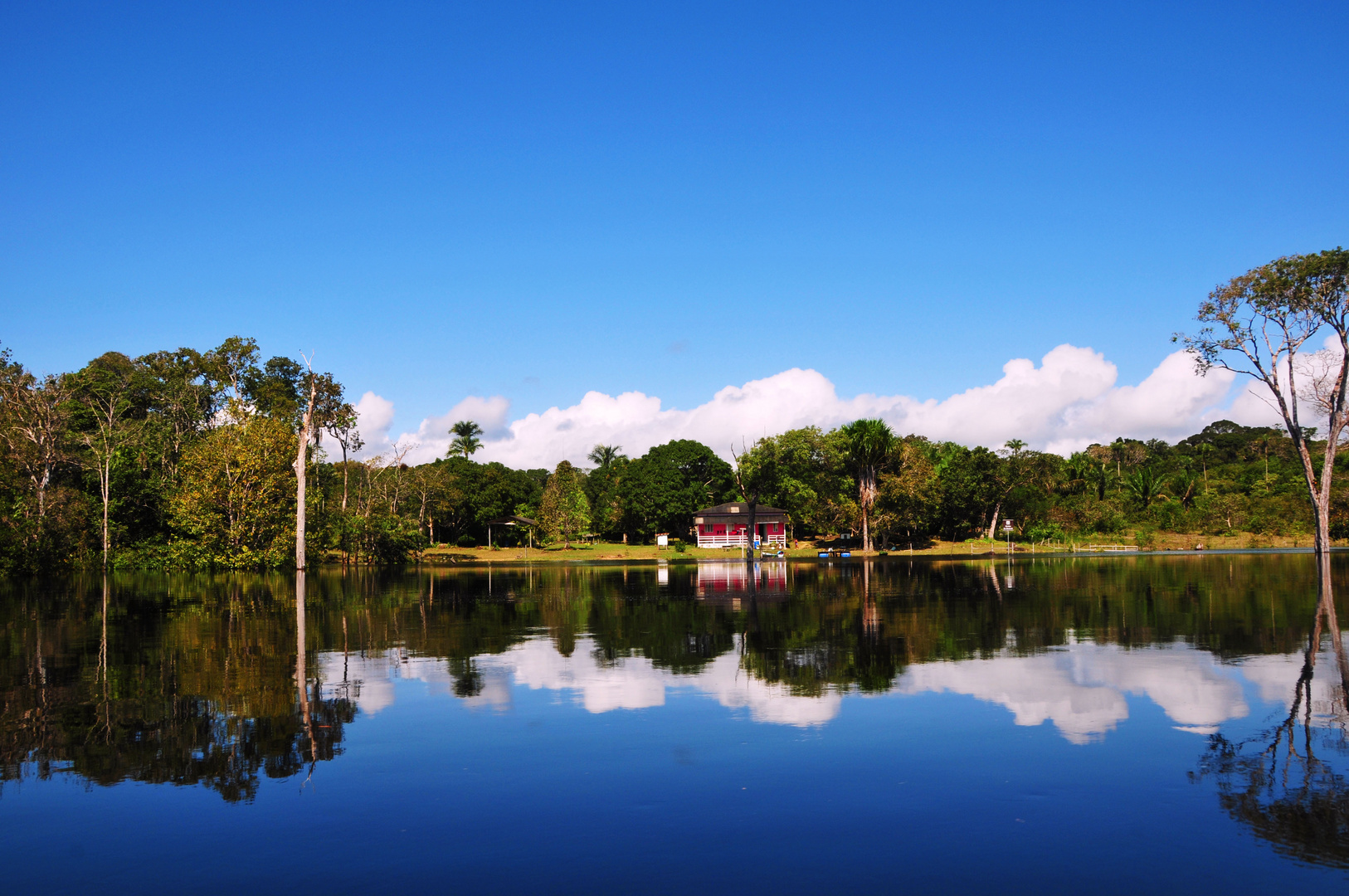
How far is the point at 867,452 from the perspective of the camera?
74812mm

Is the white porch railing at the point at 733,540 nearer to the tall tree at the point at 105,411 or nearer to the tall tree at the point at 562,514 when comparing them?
the tall tree at the point at 562,514

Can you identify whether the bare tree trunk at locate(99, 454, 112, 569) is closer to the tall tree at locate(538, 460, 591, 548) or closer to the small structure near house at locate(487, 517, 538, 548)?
the tall tree at locate(538, 460, 591, 548)

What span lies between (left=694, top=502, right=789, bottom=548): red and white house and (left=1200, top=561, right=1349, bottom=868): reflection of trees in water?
2802 inches

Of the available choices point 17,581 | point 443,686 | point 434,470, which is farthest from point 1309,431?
point 17,581

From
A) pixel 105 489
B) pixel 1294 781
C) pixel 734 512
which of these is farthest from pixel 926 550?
pixel 1294 781

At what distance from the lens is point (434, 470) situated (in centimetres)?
7938

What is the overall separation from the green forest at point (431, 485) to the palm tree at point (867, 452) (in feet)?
0.52

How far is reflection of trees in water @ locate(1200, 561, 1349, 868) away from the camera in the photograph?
621 centimetres

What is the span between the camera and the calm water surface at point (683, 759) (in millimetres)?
5953

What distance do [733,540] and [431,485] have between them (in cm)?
2806

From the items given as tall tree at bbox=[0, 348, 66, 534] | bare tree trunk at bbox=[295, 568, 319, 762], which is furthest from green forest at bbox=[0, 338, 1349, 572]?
bare tree trunk at bbox=[295, 568, 319, 762]

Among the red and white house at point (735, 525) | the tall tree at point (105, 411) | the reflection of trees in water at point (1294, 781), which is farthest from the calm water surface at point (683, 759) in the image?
the red and white house at point (735, 525)

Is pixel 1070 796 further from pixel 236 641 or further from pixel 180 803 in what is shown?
pixel 236 641

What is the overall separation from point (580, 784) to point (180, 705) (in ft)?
21.4
